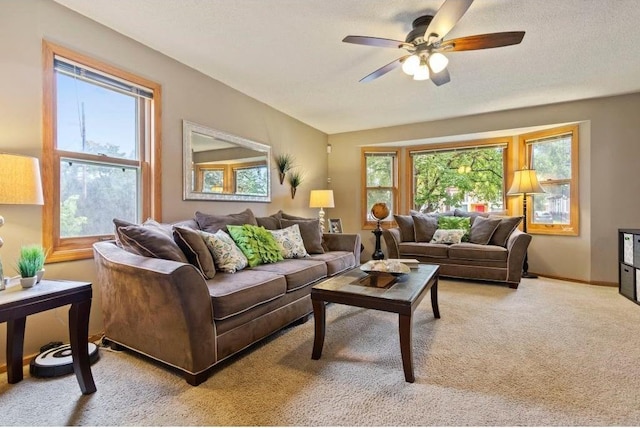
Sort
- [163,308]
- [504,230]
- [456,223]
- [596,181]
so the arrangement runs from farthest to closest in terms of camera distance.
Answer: [456,223] < [504,230] < [596,181] < [163,308]

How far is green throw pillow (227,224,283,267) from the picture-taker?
2693 mm

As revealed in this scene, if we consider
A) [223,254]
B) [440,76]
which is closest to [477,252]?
[440,76]

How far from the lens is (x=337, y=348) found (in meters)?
2.17

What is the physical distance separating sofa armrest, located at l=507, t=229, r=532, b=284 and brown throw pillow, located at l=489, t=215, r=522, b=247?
0.33m

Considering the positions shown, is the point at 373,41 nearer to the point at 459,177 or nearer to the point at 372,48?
the point at 372,48

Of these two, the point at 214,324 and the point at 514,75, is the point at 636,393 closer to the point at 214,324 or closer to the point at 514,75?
the point at 214,324

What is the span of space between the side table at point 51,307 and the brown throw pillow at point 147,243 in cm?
39

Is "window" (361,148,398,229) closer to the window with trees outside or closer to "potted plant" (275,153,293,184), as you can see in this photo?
the window with trees outside

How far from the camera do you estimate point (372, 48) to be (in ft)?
8.81

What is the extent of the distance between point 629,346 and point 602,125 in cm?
302

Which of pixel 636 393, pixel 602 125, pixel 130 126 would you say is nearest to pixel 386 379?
pixel 636 393

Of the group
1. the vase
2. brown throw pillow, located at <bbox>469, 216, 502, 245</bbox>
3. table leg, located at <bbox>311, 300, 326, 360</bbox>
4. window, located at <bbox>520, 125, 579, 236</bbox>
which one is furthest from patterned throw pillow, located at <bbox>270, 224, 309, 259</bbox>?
window, located at <bbox>520, 125, 579, 236</bbox>

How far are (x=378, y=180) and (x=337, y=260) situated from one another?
112 inches

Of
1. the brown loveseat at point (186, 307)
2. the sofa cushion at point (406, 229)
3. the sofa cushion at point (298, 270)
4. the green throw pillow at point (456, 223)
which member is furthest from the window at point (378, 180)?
the brown loveseat at point (186, 307)
